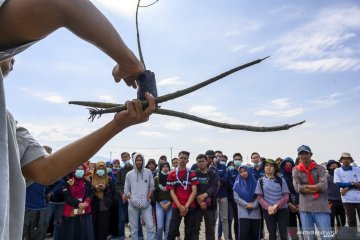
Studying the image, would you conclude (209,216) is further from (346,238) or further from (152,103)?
(152,103)

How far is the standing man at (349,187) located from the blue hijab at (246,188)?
261 cm

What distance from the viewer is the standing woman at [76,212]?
10.2 metres

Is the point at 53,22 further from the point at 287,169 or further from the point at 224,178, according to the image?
the point at 224,178

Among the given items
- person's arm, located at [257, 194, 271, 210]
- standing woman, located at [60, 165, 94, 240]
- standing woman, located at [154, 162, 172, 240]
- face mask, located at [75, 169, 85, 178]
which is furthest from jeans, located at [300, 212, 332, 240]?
face mask, located at [75, 169, 85, 178]

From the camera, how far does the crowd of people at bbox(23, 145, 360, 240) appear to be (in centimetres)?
940

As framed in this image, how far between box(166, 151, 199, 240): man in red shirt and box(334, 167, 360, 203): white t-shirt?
13.4 ft

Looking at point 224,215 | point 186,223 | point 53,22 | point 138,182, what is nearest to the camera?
point 53,22

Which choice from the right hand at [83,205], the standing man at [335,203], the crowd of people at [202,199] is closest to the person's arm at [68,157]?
the crowd of people at [202,199]

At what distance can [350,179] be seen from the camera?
10.7m

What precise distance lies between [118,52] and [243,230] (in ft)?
30.2

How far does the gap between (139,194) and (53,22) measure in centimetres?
1011

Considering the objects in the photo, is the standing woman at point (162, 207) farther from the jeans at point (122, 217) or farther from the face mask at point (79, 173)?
the face mask at point (79, 173)

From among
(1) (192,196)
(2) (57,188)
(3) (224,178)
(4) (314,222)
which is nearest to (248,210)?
(1) (192,196)

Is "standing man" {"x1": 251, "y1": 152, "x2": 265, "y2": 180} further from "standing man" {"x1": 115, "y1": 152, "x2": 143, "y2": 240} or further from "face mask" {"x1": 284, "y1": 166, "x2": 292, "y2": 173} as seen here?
"standing man" {"x1": 115, "y1": 152, "x2": 143, "y2": 240}
